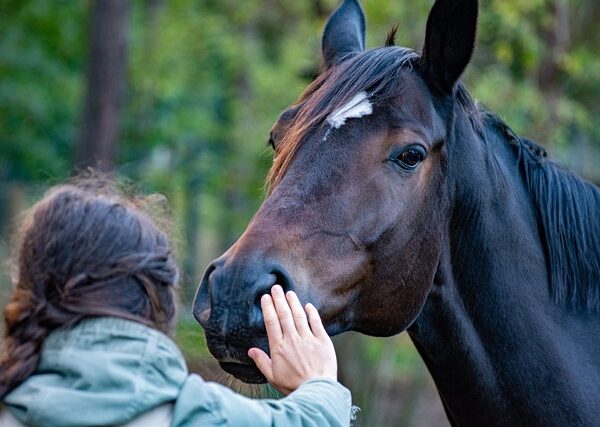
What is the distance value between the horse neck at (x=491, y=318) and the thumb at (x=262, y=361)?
818 mm

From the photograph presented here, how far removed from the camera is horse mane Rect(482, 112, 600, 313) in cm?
349

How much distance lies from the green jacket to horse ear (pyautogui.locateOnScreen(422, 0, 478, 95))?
62.1 inches

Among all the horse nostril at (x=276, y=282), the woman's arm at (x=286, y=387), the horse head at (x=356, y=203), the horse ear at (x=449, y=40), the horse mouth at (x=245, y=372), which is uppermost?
the horse ear at (x=449, y=40)

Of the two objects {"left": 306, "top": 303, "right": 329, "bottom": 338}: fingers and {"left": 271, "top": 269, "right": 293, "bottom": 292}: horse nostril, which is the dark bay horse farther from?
{"left": 306, "top": 303, "right": 329, "bottom": 338}: fingers

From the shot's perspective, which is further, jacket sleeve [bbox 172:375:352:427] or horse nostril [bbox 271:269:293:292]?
horse nostril [bbox 271:269:293:292]

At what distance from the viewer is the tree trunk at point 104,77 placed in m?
11.8

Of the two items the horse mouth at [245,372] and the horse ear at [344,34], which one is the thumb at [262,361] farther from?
the horse ear at [344,34]

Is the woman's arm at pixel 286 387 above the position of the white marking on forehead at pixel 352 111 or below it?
below

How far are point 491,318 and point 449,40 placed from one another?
3.20 ft

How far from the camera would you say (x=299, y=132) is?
3.29 meters

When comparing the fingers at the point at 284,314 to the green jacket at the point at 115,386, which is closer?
the green jacket at the point at 115,386

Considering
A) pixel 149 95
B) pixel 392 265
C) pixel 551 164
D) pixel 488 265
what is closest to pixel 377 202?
pixel 392 265

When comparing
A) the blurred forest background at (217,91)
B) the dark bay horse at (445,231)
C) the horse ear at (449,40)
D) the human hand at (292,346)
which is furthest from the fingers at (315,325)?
the blurred forest background at (217,91)

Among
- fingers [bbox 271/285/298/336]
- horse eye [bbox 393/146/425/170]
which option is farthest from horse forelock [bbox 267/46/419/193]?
fingers [bbox 271/285/298/336]
